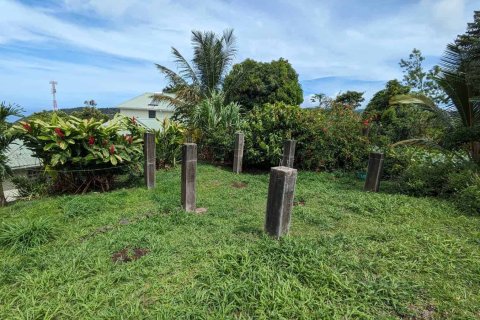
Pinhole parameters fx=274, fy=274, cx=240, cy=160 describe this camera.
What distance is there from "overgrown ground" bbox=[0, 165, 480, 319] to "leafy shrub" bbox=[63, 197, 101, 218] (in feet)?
0.05

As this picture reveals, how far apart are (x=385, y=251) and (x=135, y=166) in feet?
15.9

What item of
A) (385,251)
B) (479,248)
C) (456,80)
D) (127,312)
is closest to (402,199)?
(479,248)

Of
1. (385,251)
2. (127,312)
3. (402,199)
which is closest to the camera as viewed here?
(127,312)

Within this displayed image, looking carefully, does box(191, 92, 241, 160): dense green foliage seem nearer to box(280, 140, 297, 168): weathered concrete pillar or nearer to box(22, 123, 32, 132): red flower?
box(280, 140, 297, 168): weathered concrete pillar

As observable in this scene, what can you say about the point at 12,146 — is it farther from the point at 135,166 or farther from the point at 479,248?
the point at 479,248

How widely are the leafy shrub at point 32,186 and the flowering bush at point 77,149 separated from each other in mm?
Result: 338

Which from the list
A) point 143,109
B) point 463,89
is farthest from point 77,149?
point 143,109

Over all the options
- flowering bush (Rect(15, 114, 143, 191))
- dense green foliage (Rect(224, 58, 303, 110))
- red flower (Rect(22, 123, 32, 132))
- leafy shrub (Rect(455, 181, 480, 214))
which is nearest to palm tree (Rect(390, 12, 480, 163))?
leafy shrub (Rect(455, 181, 480, 214))

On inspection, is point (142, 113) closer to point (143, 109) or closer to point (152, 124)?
point (143, 109)

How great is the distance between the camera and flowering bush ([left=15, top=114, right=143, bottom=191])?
15.6 ft

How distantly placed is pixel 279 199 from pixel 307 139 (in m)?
5.36

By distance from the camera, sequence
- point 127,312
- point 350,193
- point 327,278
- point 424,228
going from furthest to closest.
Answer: point 350,193 → point 424,228 → point 327,278 → point 127,312

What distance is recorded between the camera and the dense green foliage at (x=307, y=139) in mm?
7723

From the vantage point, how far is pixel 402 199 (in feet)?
14.9
